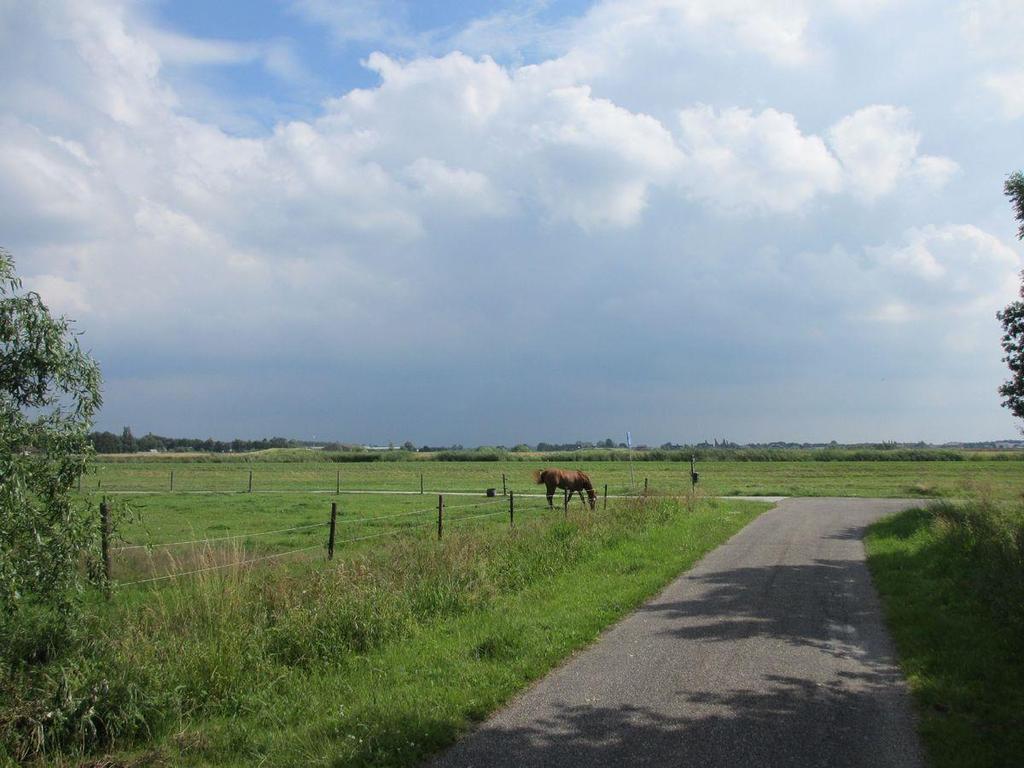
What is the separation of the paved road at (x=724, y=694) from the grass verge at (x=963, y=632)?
269 mm

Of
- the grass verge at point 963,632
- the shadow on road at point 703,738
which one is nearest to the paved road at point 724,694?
the shadow on road at point 703,738

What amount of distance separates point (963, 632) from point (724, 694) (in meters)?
3.94

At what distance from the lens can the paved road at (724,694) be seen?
206 inches

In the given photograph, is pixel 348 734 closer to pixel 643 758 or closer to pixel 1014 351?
pixel 643 758

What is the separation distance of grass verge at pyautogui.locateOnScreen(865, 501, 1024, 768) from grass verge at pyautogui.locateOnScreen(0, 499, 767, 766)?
11.5ft

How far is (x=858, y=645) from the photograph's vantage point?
27.0ft

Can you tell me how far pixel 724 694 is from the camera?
255 inches

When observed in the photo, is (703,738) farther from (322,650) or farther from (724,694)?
(322,650)

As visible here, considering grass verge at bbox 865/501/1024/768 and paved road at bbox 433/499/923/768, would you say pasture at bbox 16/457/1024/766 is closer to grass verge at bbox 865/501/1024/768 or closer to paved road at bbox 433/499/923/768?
paved road at bbox 433/499/923/768

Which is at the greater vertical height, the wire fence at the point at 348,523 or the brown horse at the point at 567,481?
the brown horse at the point at 567,481

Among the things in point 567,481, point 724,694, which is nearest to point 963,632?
point 724,694

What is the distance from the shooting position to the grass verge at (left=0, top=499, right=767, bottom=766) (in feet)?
18.9

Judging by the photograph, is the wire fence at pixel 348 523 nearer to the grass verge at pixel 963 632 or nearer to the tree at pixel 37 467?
the tree at pixel 37 467

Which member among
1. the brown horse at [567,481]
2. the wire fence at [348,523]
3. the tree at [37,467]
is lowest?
the wire fence at [348,523]
